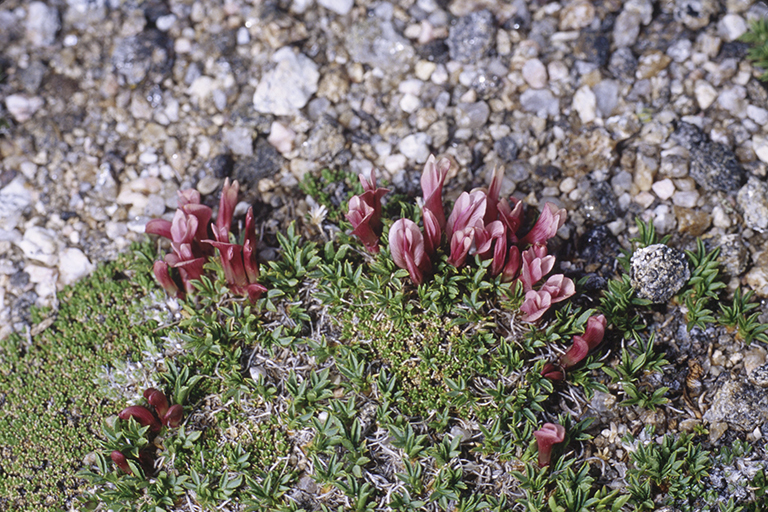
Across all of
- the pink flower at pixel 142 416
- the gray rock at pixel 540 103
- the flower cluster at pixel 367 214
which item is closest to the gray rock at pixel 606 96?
the gray rock at pixel 540 103

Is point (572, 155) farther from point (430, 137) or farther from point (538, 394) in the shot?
point (538, 394)

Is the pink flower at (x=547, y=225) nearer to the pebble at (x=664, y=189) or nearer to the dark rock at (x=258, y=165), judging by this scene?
the pebble at (x=664, y=189)

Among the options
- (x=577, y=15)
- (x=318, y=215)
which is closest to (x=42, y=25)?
(x=318, y=215)

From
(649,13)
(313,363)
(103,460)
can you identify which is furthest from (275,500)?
(649,13)

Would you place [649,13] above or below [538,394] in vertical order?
above

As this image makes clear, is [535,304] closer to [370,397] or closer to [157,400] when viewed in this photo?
[370,397]

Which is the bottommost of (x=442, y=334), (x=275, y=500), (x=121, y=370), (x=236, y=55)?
(x=275, y=500)
